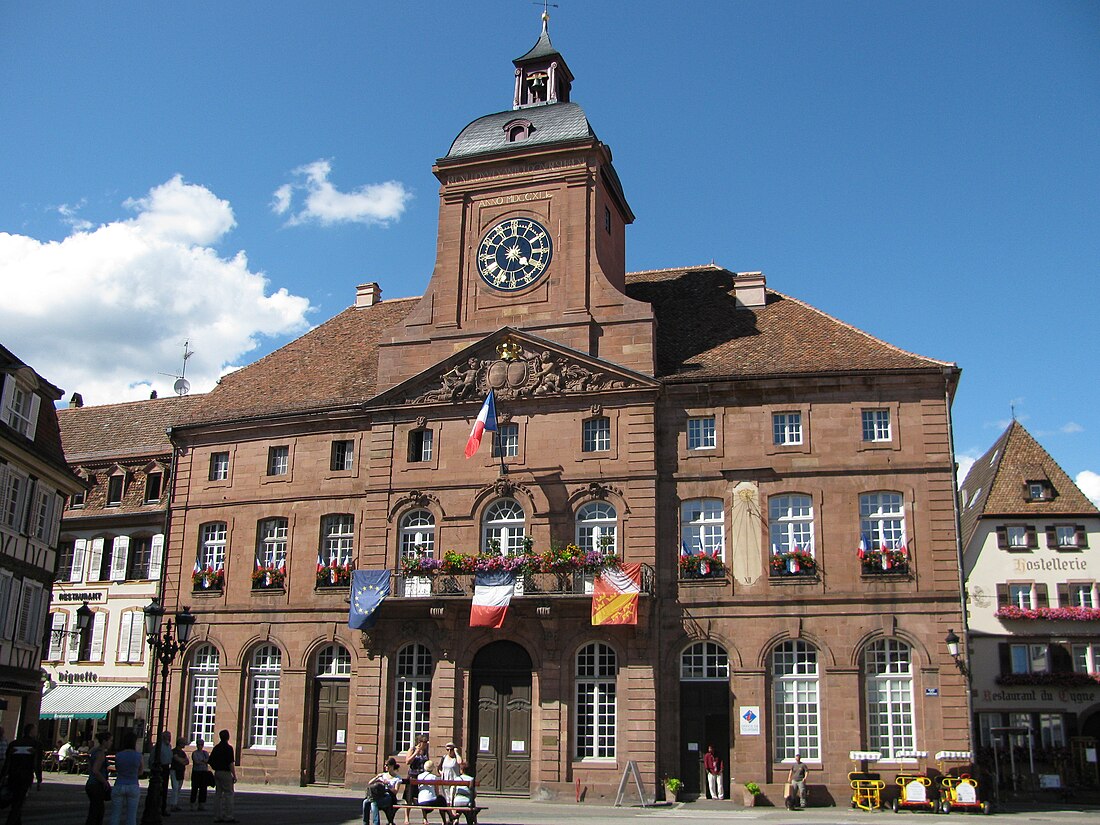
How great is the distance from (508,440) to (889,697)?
12.8 metres

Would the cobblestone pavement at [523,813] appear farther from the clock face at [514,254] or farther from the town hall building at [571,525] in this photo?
the clock face at [514,254]

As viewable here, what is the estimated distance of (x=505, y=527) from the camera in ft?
109

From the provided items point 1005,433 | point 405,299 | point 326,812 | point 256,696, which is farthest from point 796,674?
point 1005,433

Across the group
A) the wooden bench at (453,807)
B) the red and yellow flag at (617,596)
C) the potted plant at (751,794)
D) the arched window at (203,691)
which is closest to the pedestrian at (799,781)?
the potted plant at (751,794)

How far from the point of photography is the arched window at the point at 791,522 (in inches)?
1228

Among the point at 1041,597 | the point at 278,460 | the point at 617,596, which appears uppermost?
the point at 278,460

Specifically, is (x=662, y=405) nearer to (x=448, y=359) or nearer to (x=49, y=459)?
(x=448, y=359)

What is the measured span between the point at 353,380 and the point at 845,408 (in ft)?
52.4

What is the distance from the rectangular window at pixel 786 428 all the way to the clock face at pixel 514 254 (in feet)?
28.5

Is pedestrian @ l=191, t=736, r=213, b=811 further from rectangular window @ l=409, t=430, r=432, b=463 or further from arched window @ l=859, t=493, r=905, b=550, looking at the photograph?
arched window @ l=859, t=493, r=905, b=550

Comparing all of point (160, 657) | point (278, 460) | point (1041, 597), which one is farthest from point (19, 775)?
point (1041, 597)

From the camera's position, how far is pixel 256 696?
115 feet

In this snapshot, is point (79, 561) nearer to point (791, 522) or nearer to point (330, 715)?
point (330, 715)

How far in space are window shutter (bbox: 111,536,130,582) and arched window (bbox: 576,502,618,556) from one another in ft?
60.3
